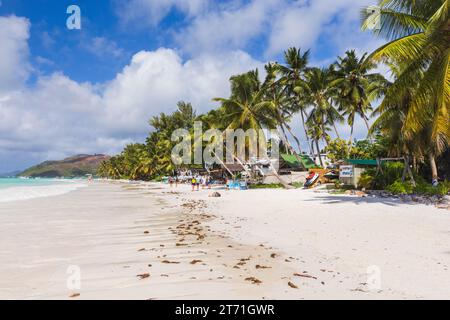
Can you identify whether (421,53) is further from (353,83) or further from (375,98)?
(353,83)

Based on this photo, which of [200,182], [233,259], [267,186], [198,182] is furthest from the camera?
[200,182]

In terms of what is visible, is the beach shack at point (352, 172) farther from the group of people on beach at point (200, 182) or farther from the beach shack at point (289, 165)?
the beach shack at point (289, 165)

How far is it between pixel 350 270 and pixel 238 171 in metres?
45.8

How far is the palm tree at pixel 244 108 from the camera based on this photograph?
3012cm

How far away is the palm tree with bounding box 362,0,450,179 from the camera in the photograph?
9.37 meters

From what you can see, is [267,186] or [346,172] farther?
[267,186]

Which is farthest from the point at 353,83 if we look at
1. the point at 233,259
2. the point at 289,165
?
the point at 233,259

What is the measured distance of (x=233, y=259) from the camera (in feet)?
17.6

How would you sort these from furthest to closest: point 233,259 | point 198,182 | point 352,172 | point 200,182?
point 200,182, point 198,182, point 352,172, point 233,259

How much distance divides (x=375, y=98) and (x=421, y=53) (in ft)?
43.8

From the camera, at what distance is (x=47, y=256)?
5676mm

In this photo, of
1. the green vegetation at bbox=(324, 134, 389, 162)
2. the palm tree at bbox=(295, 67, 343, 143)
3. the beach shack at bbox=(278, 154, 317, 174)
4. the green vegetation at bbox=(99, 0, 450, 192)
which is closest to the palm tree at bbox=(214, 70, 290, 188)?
the green vegetation at bbox=(99, 0, 450, 192)
